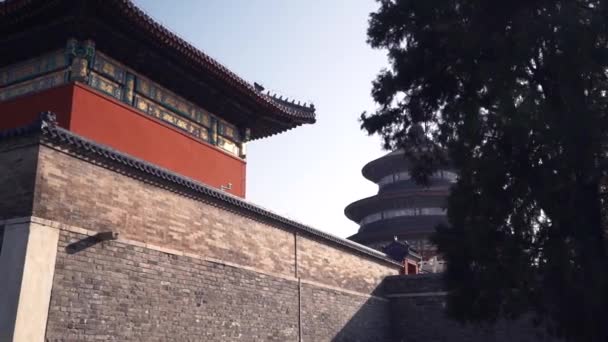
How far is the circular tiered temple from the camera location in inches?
874

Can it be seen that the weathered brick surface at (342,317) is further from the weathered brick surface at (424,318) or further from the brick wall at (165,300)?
the weathered brick surface at (424,318)

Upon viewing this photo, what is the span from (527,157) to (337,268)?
26.9 ft

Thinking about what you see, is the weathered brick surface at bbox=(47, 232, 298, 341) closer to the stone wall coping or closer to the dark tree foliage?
the stone wall coping

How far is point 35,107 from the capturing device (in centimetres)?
1052

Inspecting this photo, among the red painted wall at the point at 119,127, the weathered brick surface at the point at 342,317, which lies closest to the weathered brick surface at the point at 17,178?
the red painted wall at the point at 119,127

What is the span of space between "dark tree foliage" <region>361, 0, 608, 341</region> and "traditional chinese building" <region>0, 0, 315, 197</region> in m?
5.07

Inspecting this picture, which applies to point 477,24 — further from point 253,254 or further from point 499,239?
point 253,254

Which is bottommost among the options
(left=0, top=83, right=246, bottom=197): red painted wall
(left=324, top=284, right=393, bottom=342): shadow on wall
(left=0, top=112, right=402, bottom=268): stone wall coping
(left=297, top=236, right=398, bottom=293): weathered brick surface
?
(left=324, top=284, right=393, bottom=342): shadow on wall

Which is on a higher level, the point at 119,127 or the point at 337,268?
the point at 119,127

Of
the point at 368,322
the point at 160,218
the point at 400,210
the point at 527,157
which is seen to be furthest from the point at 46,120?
the point at 400,210

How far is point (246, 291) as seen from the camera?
37.1ft

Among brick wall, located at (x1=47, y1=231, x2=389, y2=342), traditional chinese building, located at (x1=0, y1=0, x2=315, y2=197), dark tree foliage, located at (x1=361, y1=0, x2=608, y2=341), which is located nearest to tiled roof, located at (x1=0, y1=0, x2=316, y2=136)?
traditional chinese building, located at (x1=0, y1=0, x2=315, y2=197)

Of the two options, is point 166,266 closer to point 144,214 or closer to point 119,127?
point 144,214

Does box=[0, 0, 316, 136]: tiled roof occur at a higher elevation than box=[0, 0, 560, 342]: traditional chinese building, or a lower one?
higher
